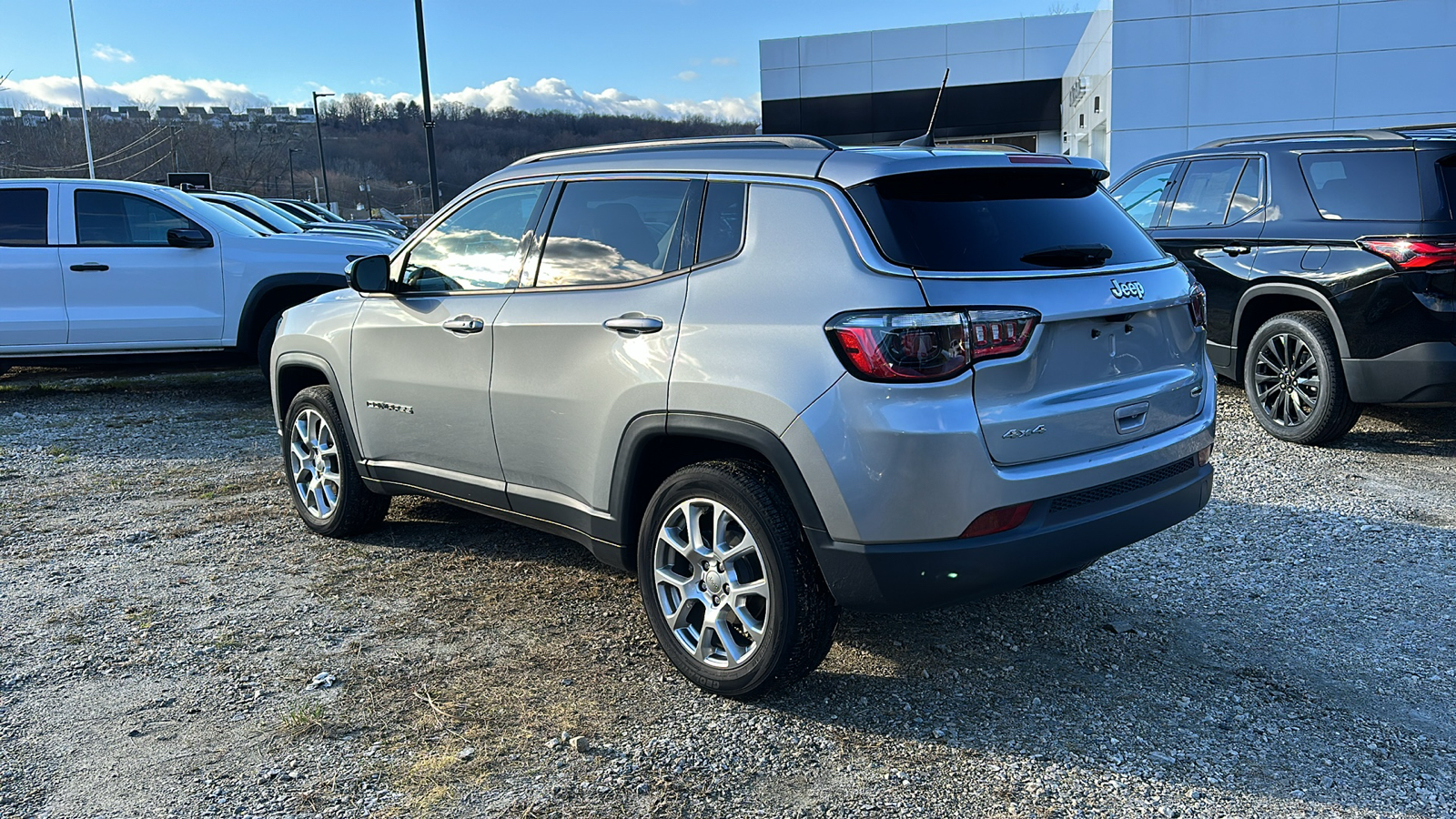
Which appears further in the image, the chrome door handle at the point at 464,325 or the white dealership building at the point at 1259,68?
the white dealership building at the point at 1259,68

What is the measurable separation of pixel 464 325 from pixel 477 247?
36 centimetres

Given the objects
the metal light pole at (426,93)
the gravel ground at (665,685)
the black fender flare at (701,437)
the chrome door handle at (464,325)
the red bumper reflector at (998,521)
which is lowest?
the gravel ground at (665,685)

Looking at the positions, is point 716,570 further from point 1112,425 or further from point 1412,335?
point 1412,335

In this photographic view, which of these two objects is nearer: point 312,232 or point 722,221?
point 722,221

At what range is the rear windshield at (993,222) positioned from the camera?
317cm

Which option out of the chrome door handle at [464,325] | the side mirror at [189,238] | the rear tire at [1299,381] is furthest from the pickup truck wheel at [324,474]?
the rear tire at [1299,381]

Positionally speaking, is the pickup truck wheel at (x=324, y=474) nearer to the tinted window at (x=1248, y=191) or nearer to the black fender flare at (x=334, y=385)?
the black fender flare at (x=334, y=385)

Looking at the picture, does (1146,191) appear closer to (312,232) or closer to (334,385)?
(334,385)

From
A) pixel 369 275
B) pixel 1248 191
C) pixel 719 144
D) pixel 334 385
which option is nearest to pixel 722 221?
pixel 719 144

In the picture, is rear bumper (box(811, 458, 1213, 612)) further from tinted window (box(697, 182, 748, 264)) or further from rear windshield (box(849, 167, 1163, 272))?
tinted window (box(697, 182, 748, 264))

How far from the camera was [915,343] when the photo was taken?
117 inches

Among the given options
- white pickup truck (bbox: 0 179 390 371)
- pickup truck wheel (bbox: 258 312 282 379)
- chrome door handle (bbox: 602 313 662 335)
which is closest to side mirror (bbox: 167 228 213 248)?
white pickup truck (bbox: 0 179 390 371)

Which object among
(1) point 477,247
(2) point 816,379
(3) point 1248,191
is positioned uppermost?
(3) point 1248,191

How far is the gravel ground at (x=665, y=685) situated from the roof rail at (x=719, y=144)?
1792 millimetres
